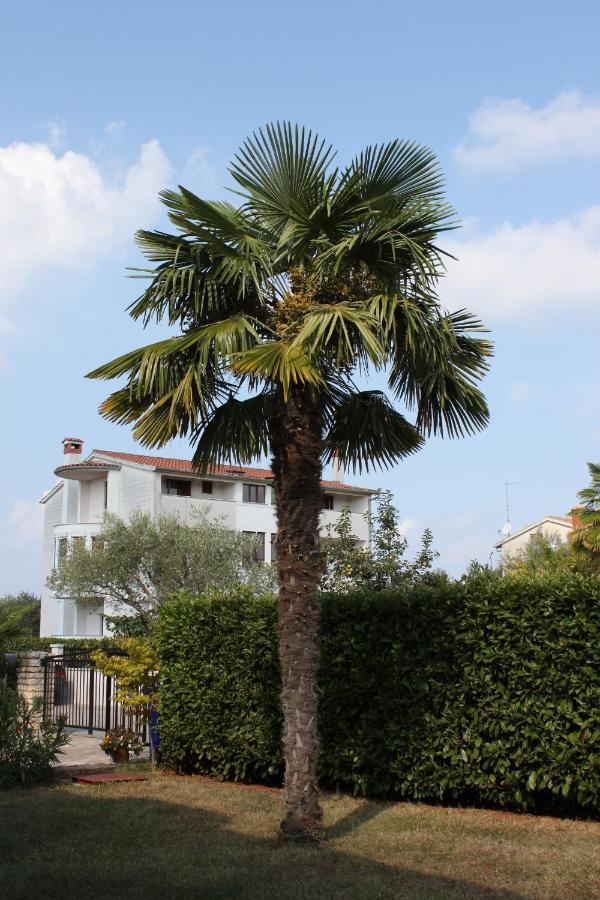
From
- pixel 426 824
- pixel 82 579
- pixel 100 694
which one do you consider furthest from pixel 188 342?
pixel 82 579

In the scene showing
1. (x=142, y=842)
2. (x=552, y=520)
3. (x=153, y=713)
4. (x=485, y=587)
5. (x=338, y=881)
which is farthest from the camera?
(x=552, y=520)

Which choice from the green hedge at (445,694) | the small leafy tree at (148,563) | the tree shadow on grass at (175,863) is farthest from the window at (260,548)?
the tree shadow on grass at (175,863)

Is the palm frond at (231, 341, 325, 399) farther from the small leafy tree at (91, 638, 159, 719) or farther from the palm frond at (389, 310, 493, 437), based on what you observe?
the small leafy tree at (91, 638, 159, 719)

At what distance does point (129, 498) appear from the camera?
47.3 metres

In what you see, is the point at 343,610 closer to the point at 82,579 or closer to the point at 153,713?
the point at 153,713

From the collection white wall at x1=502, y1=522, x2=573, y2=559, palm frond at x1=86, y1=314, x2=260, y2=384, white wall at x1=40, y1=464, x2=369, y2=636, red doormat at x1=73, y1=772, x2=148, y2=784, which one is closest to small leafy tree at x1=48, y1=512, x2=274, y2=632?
white wall at x1=40, y1=464, x2=369, y2=636

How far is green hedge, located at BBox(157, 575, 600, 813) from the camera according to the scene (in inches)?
378

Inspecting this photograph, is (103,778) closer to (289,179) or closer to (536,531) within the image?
(289,179)

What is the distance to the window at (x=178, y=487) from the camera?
47.7 m

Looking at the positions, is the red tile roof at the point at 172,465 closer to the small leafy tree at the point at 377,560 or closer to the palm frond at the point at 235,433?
the small leafy tree at the point at 377,560

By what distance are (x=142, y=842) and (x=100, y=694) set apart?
12.2m

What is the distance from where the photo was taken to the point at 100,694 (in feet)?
68.2

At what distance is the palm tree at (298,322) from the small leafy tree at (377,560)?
11.7m

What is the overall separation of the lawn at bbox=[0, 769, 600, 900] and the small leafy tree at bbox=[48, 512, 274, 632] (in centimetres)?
2819
